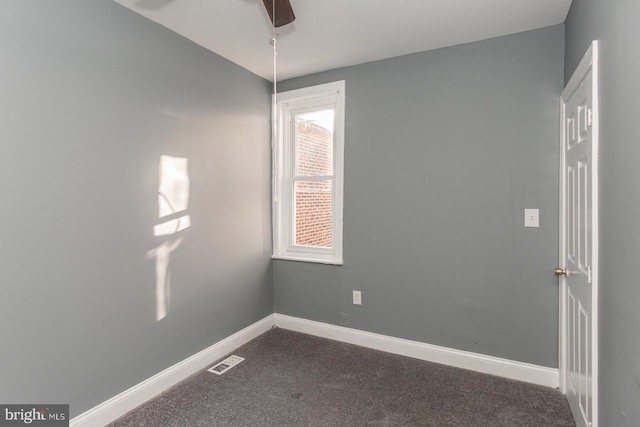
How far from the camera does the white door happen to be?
1.61 metres

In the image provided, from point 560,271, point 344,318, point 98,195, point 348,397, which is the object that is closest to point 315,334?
point 344,318

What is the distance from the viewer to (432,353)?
9.32ft

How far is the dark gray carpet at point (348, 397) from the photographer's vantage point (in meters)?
2.09

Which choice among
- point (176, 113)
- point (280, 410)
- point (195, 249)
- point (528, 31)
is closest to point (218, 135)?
point (176, 113)

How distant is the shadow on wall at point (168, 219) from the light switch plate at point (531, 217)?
252 cm

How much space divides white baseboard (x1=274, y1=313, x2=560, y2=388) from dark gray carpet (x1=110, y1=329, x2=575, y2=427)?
7 cm

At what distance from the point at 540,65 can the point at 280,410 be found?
2945 mm

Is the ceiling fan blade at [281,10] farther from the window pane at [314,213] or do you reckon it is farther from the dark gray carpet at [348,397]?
the dark gray carpet at [348,397]

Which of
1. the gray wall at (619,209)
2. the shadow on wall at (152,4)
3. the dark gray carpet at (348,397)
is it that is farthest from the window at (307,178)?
the gray wall at (619,209)

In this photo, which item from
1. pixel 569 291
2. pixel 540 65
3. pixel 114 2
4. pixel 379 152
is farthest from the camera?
pixel 379 152

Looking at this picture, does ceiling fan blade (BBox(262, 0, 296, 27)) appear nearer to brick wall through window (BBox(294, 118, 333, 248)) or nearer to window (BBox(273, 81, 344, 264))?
window (BBox(273, 81, 344, 264))

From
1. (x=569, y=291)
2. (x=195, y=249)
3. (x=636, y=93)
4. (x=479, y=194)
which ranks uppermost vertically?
(x=636, y=93)

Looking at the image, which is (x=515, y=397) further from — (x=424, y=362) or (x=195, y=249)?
(x=195, y=249)

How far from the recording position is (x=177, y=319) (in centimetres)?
254
